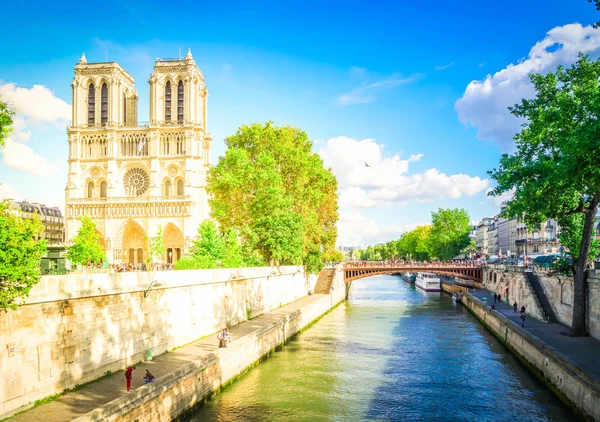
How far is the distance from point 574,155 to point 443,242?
80641mm

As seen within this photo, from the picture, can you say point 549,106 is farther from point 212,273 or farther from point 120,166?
point 120,166

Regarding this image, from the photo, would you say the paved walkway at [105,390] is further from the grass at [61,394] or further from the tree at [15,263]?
the tree at [15,263]

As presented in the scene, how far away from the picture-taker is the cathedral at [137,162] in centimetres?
6969

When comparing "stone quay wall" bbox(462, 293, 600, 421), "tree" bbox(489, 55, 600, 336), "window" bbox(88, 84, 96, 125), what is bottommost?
"stone quay wall" bbox(462, 293, 600, 421)

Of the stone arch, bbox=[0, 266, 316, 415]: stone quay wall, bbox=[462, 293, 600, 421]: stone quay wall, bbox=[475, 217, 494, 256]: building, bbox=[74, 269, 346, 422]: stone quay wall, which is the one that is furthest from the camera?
bbox=[475, 217, 494, 256]: building

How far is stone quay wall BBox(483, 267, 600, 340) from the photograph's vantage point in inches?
929

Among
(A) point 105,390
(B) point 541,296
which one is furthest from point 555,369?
(A) point 105,390

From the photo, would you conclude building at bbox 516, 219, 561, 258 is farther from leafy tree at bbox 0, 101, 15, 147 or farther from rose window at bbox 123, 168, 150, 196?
leafy tree at bbox 0, 101, 15, 147

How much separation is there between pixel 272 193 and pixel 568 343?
2376 centimetres

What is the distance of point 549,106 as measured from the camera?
79.0ft

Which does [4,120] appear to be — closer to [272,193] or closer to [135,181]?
[272,193]

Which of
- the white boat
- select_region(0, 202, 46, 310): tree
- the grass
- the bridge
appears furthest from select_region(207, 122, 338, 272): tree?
select_region(0, 202, 46, 310): tree

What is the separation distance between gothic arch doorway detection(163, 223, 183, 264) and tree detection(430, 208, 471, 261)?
151ft

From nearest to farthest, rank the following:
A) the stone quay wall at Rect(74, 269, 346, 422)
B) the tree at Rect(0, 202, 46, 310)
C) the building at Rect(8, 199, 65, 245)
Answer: the tree at Rect(0, 202, 46, 310)
the stone quay wall at Rect(74, 269, 346, 422)
the building at Rect(8, 199, 65, 245)
